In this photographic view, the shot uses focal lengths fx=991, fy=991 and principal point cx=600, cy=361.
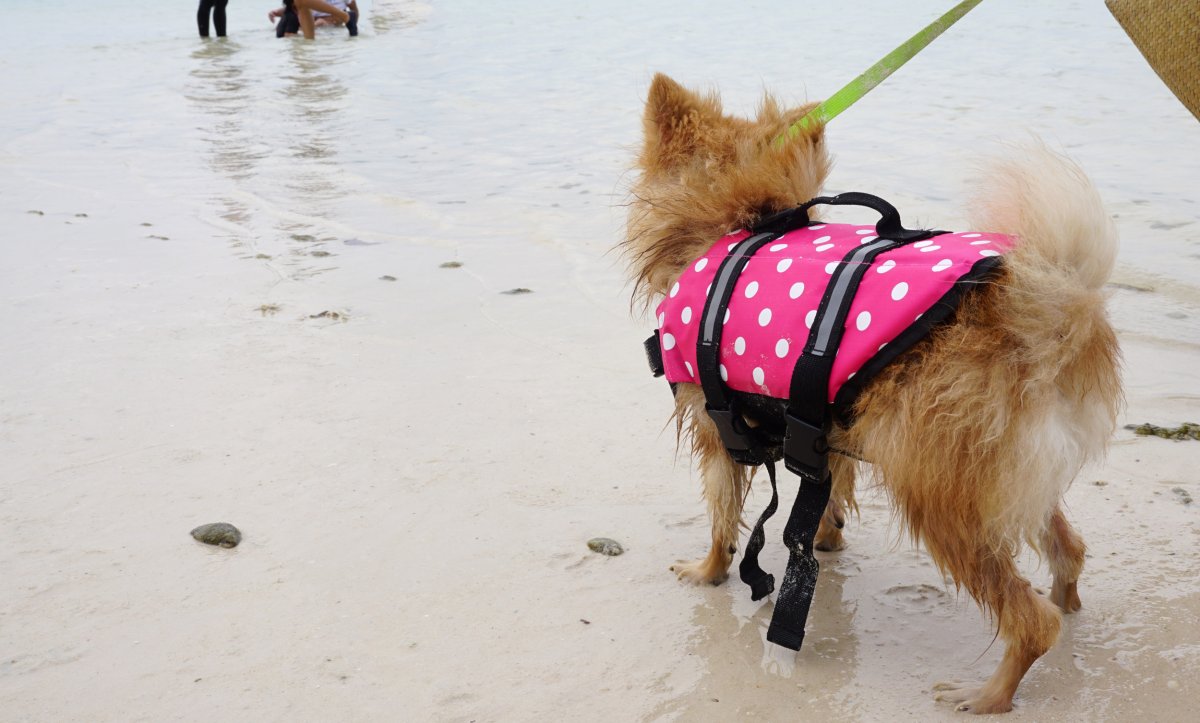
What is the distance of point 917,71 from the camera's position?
11.0m

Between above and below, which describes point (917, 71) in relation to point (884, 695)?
above

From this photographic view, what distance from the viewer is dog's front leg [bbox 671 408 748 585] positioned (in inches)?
106

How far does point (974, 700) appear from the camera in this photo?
2287mm

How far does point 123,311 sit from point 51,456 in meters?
1.45

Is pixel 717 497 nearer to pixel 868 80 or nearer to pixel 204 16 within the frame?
pixel 868 80

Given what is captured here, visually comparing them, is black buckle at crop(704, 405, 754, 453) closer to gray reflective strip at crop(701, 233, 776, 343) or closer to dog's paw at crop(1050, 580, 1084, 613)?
gray reflective strip at crop(701, 233, 776, 343)

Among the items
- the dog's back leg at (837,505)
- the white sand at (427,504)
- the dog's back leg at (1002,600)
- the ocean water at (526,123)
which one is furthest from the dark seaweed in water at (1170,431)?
the dog's back leg at (1002,600)

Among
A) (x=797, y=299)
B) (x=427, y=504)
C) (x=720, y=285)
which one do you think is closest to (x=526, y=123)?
(x=427, y=504)

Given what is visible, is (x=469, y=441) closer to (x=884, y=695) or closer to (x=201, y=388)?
(x=201, y=388)

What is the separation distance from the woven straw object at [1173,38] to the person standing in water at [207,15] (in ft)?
58.5

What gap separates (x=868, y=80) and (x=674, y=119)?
0.54 metres

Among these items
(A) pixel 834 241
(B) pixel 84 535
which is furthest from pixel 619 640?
(B) pixel 84 535

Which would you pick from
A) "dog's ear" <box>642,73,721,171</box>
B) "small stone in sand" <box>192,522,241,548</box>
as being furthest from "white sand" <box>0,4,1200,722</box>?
"dog's ear" <box>642,73,721,171</box>

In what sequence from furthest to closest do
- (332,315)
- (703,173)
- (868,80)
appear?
(332,315)
(703,173)
(868,80)
